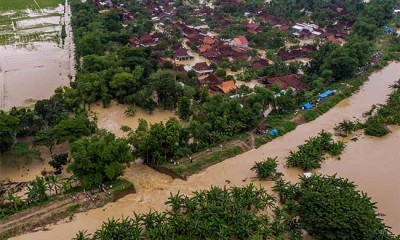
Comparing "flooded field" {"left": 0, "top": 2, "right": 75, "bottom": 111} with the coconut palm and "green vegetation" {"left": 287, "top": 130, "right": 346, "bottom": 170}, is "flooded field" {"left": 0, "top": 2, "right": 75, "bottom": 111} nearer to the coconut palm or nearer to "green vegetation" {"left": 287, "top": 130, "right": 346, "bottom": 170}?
the coconut palm

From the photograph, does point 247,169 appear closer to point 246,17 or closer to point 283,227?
point 283,227

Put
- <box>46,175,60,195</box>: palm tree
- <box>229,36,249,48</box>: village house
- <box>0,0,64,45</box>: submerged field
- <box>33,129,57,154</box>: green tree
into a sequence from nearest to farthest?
<box>46,175,60,195</box>: palm tree, <box>33,129,57,154</box>: green tree, <box>229,36,249,48</box>: village house, <box>0,0,64,45</box>: submerged field

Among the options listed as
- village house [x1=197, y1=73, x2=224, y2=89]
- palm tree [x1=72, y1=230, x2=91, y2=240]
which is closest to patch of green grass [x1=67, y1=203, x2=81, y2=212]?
palm tree [x1=72, y1=230, x2=91, y2=240]

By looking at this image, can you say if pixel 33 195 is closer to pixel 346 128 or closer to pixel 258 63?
pixel 346 128

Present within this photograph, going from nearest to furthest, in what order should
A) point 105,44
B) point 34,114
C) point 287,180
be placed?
point 287,180 < point 34,114 < point 105,44

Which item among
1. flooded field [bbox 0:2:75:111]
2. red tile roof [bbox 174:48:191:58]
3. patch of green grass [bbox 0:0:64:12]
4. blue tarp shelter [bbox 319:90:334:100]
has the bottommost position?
patch of green grass [bbox 0:0:64:12]

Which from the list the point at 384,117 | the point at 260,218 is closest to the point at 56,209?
the point at 260,218

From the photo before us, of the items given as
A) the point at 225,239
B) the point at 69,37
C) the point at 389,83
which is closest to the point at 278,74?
the point at 389,83
